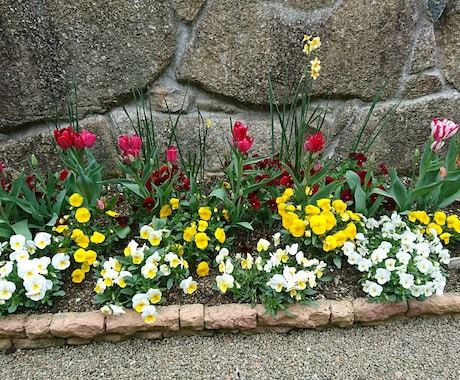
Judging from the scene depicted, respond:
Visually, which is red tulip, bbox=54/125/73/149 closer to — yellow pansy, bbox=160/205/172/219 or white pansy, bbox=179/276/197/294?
yellow pansy, bbox=160/205/172/219

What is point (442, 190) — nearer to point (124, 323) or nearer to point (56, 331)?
point (124, 323)

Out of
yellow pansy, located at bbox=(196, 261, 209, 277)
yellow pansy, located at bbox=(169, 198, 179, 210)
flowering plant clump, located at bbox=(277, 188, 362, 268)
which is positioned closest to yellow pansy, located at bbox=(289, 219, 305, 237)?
flowering plant clump, located at bbox=(277, 188, 362, 268)

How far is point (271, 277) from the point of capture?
5.07 ft

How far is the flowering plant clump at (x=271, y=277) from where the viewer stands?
1.49 meters

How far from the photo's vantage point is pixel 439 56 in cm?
201

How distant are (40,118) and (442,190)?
182 centimetres

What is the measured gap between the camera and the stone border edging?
57.6 inches

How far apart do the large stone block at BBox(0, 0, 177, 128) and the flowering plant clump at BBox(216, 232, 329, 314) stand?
0.96 meters

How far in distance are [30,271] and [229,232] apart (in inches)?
30.5

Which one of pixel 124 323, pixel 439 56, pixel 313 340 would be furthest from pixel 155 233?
pixel 439 56

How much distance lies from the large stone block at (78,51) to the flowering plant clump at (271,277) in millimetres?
964

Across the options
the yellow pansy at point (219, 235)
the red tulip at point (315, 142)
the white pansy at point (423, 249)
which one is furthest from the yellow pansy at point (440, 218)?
the yellow pansy at point (219, 235)

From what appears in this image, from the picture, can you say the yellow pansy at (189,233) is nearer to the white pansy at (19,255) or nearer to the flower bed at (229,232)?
the flower bed at (229,232)

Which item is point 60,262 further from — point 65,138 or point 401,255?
point 401,255
